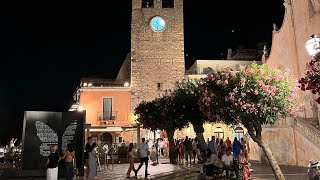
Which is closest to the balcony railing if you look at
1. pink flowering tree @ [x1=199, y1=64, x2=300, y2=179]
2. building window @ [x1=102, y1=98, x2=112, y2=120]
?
building window @ [x1=102, y1=98, x2=112, y2=120]

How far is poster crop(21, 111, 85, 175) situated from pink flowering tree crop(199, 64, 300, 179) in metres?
6.05

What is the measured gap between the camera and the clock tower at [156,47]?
37.3 metres

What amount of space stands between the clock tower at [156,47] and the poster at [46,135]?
73.4ft

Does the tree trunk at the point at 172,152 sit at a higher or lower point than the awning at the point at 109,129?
lower

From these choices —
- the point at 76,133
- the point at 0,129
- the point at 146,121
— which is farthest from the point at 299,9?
the point at 0,129

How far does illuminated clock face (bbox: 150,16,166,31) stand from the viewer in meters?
37.9

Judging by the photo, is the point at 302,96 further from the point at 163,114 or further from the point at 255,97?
the point at 255,97

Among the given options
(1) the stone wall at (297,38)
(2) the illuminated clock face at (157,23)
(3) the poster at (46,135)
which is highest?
(2) the illuminated clock face at (157,23)

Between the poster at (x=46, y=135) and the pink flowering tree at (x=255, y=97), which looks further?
the poster at (x=46, y=135)

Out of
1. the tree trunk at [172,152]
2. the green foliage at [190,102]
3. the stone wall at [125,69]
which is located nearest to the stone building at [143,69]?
the stone wall at [125,69]

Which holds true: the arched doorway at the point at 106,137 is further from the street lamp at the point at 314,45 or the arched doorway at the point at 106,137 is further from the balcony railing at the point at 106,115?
the street lamp at the point at 314,45

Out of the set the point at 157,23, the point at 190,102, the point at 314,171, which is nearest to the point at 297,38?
the point at 190,102

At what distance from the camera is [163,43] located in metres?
38.1

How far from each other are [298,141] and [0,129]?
4836 centimetres
